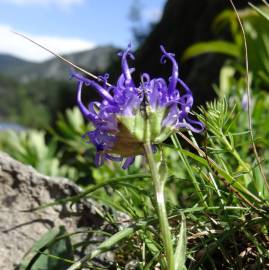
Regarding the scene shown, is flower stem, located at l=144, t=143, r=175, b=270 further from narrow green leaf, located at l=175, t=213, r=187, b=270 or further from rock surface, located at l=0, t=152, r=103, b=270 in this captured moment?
rock surface, located at l=0, t=152, r=103, b=270

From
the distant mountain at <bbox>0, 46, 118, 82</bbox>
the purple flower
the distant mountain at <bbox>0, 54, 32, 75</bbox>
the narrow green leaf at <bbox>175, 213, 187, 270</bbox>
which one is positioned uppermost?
the distant mountain at <bbox>0, 54, 32, 75</bbox>

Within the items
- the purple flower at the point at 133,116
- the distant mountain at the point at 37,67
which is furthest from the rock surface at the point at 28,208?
the distant mountain at the point at 37,67

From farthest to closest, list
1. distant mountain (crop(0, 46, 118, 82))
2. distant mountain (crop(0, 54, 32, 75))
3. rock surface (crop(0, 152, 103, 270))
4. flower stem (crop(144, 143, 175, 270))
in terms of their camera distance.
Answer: distant mountain (crop(0, 54, 32, 75)) → distant mountain (crop(0, 46, 118, 82)) → rock surface (crop(0, 152, 103, 270)) → flower stem (crop(144, 143, 175, 270))

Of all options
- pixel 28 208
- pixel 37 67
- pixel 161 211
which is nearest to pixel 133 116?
pixel 161 211

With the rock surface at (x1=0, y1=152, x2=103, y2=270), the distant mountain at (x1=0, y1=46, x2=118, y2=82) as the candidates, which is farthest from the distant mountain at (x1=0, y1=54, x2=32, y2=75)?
the rock surface at (x1=0, y1=152, x2=103, y2=270)

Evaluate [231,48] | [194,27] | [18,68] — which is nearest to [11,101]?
[18,68]

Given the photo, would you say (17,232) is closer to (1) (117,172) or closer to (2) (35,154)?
(1) (117,172)
